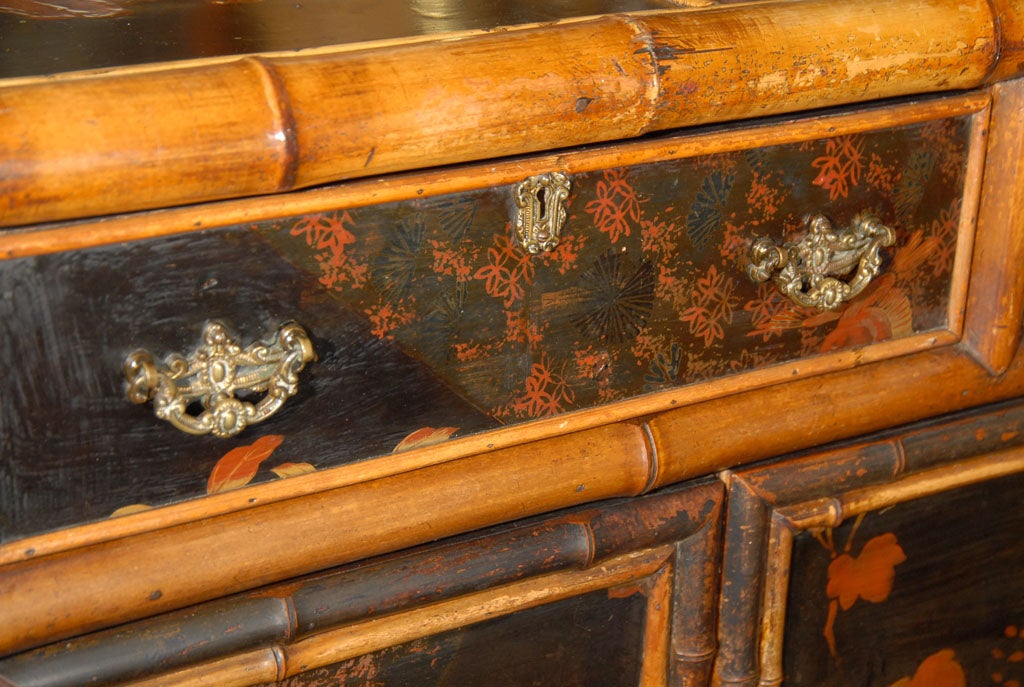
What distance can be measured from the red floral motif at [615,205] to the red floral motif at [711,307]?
0.24 feet

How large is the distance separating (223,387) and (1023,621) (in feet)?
2.28

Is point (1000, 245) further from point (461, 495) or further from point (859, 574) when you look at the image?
point (461, 495)

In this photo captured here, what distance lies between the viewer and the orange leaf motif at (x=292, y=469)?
0.66 metres

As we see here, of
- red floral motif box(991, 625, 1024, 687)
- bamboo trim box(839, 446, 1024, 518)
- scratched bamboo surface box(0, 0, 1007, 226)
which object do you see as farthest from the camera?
red floral motif box(991, 625, 1024, 687)

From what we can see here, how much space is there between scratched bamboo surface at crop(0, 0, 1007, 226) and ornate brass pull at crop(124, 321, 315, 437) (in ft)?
0.25

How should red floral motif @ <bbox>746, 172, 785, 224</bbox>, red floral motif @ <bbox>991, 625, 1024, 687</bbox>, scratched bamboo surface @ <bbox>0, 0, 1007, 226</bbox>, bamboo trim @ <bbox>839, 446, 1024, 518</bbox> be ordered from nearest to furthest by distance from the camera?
1. scratched bamboo surface @ <bbox>0, 0, 1007, 226</bbox>
2. red floral motif @ <bbox>746, 172, 785, 224</bbox>
3. bamboo trim @ <bbox>839, 446, 1024, 518</bbox>
4. red floral motif @ <bbox>991, 625, 1024, 687</bbox>

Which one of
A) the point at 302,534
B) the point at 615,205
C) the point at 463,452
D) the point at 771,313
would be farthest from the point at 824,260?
the point at 302,534

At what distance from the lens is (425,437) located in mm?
697

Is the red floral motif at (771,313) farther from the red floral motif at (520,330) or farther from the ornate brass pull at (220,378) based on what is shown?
the ornate brass pull at (220,378)

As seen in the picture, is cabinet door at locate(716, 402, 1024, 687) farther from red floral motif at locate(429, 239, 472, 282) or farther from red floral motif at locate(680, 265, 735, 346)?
red floral motif at locate(429, 239, 472, 282)

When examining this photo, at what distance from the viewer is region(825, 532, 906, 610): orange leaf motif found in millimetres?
870

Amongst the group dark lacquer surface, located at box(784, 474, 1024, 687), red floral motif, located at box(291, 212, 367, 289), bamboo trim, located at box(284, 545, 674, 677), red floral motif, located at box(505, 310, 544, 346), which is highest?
red floral motif, located at box(291, 212, 367, 289)

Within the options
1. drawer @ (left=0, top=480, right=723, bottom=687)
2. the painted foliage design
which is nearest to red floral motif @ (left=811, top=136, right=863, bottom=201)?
the painted foliage design

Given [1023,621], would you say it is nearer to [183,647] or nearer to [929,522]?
[929,522]
